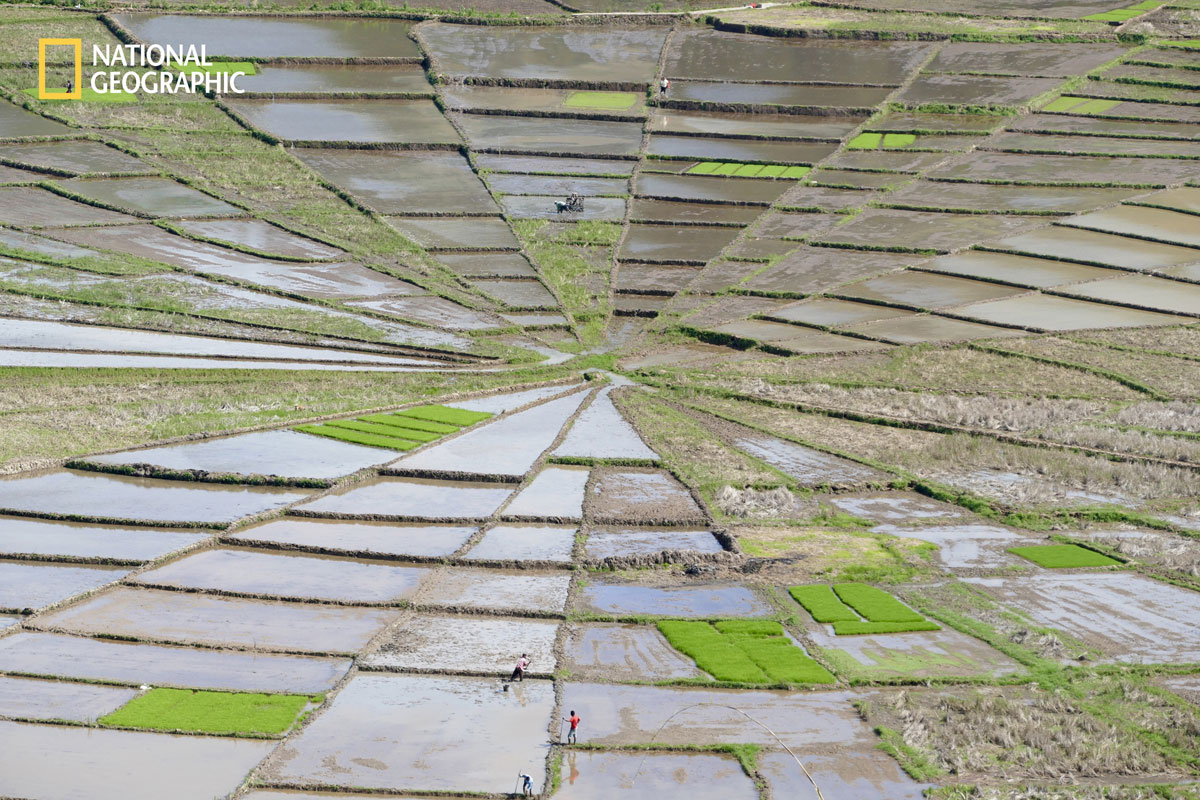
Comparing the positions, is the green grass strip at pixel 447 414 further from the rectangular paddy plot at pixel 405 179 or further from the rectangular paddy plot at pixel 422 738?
the rectangular paddy plot at pixel 405 179

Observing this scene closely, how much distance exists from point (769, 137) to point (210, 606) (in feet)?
111

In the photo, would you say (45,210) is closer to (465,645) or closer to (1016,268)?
(465,645)

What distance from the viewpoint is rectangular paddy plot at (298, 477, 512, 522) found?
28344mm

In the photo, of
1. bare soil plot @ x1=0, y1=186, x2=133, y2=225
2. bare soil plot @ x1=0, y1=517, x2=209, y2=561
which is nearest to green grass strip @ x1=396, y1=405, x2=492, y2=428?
bare soil plot @ x1=0, y1=517, x2=209, y2=561

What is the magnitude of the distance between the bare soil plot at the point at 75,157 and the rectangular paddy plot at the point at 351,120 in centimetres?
499

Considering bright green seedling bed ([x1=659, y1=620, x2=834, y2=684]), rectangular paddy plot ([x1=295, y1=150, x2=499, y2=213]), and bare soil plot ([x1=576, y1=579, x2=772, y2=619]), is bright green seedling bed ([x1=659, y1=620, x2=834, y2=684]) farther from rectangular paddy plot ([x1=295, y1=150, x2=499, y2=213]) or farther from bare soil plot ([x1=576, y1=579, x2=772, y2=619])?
rectangular paddy plot ([x1=295, y1=150, x2=499, y2=213])

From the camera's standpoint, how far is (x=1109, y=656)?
23062 mm

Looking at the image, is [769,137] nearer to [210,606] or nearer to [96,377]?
[96,377]

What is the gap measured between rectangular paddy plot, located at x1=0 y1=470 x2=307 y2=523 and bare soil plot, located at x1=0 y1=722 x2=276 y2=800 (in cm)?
786

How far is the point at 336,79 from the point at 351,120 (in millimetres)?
4475

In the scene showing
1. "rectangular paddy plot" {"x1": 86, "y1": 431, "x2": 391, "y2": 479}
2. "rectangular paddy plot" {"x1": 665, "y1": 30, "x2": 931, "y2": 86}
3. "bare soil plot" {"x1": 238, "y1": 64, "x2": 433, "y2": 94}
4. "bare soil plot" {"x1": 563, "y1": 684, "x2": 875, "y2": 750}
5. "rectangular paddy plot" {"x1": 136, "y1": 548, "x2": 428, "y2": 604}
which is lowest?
"bare soil plot" {"x1": 563, "y1": 684, "x2": 875, "y2": 750}

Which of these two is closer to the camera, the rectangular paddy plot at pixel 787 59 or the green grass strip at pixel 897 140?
the green grass strip at pixel 897 140

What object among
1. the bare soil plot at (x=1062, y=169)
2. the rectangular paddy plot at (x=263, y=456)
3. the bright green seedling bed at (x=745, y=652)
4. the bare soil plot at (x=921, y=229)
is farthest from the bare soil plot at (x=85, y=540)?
the bare soil plot at (x=1062, y=169)

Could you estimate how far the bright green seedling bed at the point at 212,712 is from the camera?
20.3 meters
